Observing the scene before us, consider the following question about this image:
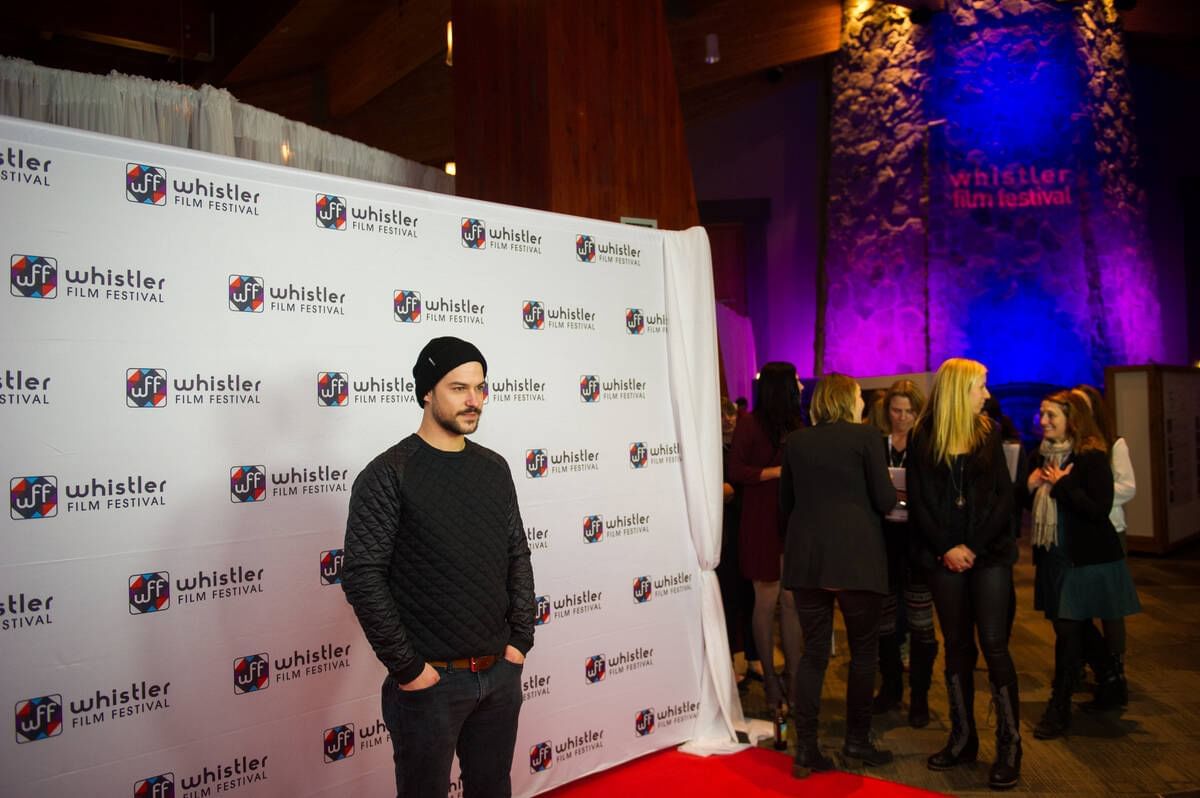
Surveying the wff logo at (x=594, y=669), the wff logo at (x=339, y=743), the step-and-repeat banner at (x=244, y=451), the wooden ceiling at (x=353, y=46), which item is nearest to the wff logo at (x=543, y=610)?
the step-and-repeat banner at (x=244, y=451)

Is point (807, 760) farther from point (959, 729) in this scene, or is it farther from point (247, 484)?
point (247, 484)

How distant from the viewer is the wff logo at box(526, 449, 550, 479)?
361cm

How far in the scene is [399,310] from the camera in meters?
3.25

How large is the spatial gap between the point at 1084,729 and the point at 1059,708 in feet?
0.59

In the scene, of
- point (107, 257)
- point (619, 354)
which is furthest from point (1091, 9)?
point (107, 257)

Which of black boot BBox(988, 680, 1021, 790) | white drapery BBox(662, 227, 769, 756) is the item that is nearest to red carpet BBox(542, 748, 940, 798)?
white drapery BBox(662, 227, 769, 756)

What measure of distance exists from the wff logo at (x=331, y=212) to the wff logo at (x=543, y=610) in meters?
1.61

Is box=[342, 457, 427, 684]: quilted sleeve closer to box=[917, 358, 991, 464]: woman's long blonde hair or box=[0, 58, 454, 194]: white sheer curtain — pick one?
box=[917, 358, 991, 464]: woman's long blonde hair

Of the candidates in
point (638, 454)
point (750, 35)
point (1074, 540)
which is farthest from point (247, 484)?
point (750, 35)

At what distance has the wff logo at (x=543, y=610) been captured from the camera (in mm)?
3586

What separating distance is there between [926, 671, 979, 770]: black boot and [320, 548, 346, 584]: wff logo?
2400mm

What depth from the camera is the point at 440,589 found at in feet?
7.57

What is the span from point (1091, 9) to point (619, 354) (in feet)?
31.2

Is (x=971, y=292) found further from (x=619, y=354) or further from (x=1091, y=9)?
(x=619, y=354)
